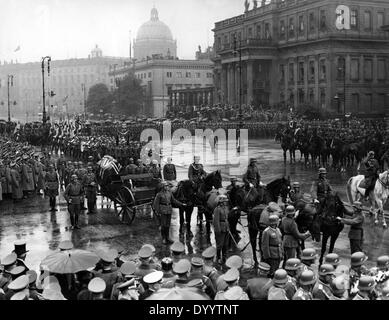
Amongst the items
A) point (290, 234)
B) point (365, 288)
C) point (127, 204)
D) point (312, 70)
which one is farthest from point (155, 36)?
point (312, 70)

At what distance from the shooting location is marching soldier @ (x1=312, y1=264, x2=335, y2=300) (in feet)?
23.5

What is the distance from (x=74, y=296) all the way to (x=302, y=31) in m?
59.7

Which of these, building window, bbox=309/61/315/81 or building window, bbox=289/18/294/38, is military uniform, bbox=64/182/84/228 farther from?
building window, bbox=309/61/315/81

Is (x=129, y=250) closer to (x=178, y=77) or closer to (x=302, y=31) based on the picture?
(x=302, y=31)

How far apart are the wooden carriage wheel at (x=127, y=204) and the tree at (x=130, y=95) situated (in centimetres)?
6653

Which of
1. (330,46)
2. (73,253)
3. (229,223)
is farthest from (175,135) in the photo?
(73,253)

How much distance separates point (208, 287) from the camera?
7805mm

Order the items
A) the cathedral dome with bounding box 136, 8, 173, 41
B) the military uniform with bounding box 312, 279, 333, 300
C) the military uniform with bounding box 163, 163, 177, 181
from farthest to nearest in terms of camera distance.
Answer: the cathedral dome with bounding box 136, 8, 173, 41, the military uniform with bounding box 163, 163, 177, 181, the military uniform with bounding box 312, 279, 333, 300

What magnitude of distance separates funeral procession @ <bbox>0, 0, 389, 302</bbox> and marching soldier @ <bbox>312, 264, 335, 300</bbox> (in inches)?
1.0

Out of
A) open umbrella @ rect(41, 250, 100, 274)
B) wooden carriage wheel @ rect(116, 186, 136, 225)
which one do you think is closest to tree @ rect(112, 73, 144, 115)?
wooden carriage wheel @ rect(116, 186, 136, 225)

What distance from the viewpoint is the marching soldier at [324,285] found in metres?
7.17

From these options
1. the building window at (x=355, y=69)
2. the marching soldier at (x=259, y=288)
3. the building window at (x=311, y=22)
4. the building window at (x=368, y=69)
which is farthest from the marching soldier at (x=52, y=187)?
the building window at (x=368, y=69)

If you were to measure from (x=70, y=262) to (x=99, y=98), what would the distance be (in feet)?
290

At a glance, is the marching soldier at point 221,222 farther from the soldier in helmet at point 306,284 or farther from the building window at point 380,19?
the building window at point 380,19
